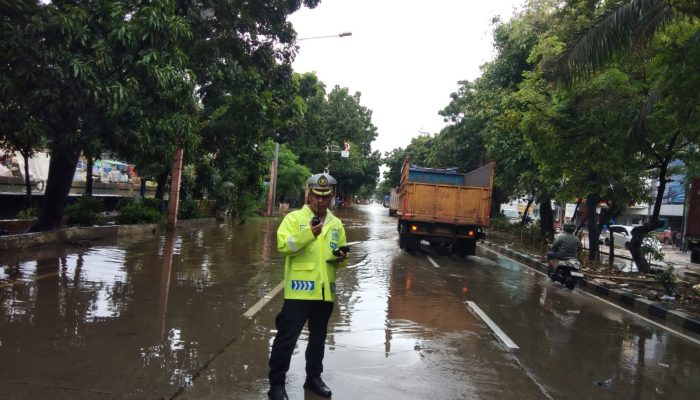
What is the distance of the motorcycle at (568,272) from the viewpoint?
1112 centimetres

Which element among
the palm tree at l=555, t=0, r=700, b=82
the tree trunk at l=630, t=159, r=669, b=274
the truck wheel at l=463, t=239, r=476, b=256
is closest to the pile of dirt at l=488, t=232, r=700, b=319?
the tree trunk at l=630, t=159, r=669, b=274

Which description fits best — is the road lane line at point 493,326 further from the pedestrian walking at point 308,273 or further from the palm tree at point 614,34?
the palm tree at point 614,34

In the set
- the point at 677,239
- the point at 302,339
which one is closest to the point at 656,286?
the point at 302,339

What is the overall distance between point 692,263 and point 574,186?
1021cm

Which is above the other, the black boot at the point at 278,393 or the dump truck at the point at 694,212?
the dump truck at the point at 694,212

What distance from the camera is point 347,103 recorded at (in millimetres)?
53969

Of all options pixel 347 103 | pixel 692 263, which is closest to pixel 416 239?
pixel 692 263

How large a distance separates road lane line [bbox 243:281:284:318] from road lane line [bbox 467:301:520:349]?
3044mm

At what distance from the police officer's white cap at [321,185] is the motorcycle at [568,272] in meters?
8.53

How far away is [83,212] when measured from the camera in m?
15.0

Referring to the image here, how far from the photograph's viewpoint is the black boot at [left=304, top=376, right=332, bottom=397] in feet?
13.7

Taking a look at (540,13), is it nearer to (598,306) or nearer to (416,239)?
(416,239)

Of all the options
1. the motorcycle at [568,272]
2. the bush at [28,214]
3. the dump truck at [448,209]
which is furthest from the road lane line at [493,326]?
the bush at [28,214]

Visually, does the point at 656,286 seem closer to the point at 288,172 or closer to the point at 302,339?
the point at 302,339
